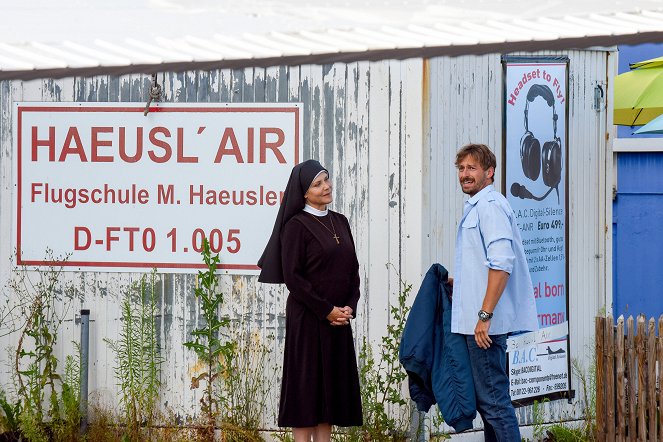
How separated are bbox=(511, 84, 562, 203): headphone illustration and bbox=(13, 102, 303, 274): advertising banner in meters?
1.54

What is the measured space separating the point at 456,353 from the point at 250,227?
2.06m

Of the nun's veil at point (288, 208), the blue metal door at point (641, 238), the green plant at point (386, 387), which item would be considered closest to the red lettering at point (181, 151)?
the nun's veil at point (288, 208)

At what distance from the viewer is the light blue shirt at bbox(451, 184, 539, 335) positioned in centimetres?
588

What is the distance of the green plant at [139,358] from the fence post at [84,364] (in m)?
0.20

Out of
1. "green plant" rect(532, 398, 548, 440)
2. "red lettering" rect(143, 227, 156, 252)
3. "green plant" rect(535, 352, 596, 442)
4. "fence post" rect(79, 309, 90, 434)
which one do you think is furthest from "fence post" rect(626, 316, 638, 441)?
"fence post" rect(79, 309, 90, 434)

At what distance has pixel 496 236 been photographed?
5.84 m

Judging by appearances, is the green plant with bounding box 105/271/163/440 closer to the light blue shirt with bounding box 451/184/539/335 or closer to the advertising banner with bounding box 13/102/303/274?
the advertising banner with bounding box 13/102/303/274

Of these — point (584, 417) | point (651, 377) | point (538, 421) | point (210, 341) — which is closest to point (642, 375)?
point (651, 377)

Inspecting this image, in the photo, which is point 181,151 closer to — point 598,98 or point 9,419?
point 9,419

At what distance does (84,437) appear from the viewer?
7.46 m

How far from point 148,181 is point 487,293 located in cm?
275

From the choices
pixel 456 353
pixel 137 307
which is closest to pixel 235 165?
pixel 137 307

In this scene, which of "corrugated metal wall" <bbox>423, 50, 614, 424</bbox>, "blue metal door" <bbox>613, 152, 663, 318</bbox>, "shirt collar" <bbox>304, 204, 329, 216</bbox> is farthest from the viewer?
"blue metal door" <bbox>613, 152, 663, 318</bbox>

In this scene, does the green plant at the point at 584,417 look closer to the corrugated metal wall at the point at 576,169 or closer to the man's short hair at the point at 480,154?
the corrugated metal wall at the point at 576,169
